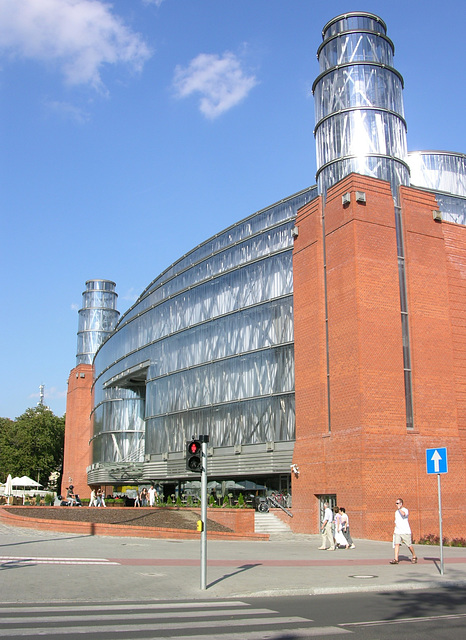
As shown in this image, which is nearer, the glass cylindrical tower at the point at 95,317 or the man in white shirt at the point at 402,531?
the man in white shirt at the point at 402,531

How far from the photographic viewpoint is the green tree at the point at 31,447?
77.9 m

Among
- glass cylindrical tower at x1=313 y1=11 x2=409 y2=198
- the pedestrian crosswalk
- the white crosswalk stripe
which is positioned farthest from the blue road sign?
glass cylindrical tower at x1=313 y1=11 x2=409 y2=198

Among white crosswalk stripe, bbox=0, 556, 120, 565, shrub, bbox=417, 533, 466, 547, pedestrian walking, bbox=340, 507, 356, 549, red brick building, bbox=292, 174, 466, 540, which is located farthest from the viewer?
red brick building, bbox=292, 174, 466, 540

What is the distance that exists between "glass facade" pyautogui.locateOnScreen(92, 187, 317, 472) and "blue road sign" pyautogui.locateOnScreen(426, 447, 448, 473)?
64.2 feet

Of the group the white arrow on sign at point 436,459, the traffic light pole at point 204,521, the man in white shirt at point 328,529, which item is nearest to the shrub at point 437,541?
the man in white shirt at point 328,529

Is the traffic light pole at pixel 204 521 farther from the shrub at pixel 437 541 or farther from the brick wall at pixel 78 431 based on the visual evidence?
the brick wall at pixel 78 431

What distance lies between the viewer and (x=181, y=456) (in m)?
45.0

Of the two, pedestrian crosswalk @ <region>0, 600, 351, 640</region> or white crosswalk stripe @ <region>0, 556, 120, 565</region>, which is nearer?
pedestrian crosswalk @ <region>0, 600, 351, 640</region>

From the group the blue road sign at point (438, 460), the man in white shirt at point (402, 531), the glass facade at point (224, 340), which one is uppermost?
the glass facade at point (224, 340)

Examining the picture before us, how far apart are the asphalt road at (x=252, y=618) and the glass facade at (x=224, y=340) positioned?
23798 mm

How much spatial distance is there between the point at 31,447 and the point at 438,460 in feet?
234

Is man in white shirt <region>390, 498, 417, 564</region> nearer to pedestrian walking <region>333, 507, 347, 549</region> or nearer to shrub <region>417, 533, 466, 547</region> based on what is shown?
pedestrian walking <region>333, 507, 347, 549</region>

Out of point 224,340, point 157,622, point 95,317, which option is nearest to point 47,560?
point 157,622

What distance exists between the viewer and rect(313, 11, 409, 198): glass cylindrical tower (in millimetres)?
31922
